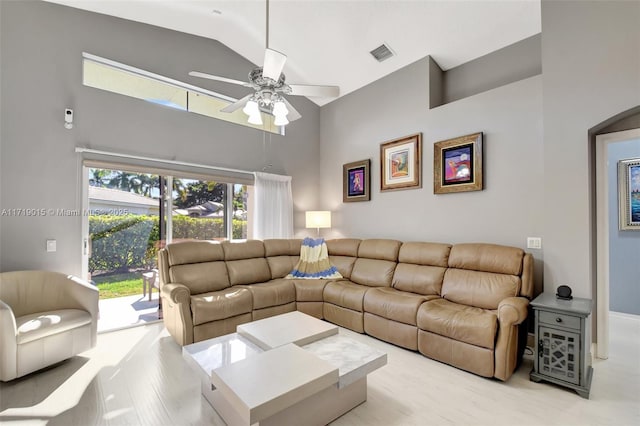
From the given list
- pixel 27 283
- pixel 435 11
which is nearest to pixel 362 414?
pixel 27 283

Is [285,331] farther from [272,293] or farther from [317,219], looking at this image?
[317,219]

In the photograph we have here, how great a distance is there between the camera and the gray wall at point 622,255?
11.5ft

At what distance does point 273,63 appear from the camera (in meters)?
1.97

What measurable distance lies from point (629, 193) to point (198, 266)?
5.34 m

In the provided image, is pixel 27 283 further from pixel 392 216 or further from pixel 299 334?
pixel 392 216

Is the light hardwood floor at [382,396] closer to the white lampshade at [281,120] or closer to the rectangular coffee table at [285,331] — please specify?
the rectangular coffee table at [285,331]

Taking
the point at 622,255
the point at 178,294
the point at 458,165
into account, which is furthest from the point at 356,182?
the point at 622,255

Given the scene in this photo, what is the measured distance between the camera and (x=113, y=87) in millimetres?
3369

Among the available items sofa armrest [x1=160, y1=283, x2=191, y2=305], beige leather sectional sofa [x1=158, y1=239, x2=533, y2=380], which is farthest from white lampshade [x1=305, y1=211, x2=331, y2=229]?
sofa armrest [x1=160, y1=283, x2=191, y2=305]

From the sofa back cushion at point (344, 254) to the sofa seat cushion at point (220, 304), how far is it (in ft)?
4.50

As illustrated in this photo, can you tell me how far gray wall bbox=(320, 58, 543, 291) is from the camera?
2945 mm

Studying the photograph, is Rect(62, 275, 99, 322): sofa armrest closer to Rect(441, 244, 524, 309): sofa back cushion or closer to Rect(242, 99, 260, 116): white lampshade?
Rect(242, 99, 260, 116): white lampshade

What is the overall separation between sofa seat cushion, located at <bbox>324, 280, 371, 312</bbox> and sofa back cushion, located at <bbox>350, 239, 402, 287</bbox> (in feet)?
0.44

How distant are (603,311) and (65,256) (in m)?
5.30
